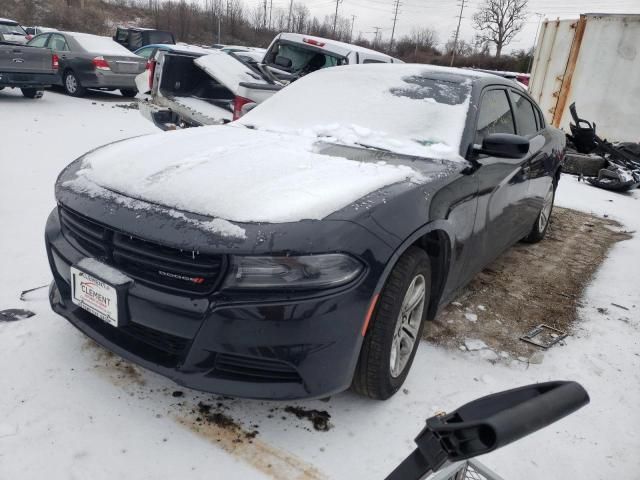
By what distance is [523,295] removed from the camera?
12.3 feet

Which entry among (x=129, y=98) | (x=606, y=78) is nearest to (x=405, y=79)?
(x=606, y=78)

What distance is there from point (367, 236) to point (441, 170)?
2.66ft

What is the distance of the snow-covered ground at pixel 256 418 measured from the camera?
1.92m

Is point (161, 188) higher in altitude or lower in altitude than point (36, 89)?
higher

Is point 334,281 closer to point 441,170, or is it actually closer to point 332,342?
point 332,342

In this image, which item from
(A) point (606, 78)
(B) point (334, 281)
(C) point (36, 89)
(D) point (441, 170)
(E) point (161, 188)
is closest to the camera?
(B) point (334, 281)

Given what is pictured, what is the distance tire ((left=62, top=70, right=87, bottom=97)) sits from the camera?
1084 cm

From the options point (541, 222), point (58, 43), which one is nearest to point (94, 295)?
point (541, 222)

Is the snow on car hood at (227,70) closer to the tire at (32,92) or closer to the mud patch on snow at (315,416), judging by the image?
the mud patch on snow at (315,416)

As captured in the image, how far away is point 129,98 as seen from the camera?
471 inches

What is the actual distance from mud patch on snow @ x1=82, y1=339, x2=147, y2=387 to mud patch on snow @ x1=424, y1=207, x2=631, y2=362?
5.20 feet

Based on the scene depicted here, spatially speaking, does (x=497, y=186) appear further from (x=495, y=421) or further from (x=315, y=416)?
(x=495, y=421)

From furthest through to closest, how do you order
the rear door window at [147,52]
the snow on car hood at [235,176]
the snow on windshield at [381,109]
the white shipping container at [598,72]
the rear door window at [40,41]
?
the rear door window at [147,52] → the rear door window at [40,41] → the white shipping container at [598,72] → the snow on windshield at [381,109] → the snow on car hood at [235,176]

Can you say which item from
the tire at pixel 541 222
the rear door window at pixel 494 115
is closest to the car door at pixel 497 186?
the rear door window at pixel 494 115
